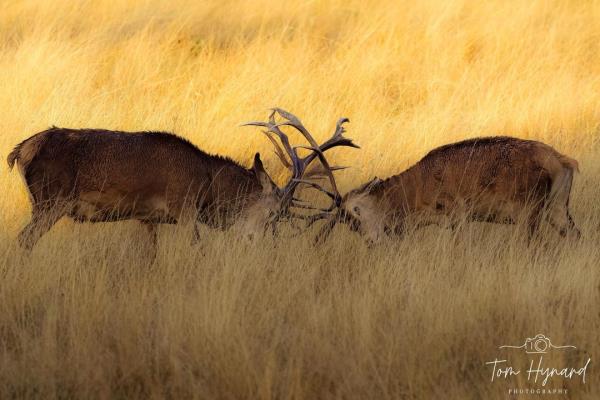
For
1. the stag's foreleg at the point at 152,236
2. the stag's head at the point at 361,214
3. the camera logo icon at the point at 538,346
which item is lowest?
the camera logo icon at the point at 538,346

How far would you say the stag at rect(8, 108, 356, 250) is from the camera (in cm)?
673

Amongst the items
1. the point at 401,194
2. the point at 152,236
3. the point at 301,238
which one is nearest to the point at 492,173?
the point at 401,194

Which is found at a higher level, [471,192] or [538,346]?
[471,192]

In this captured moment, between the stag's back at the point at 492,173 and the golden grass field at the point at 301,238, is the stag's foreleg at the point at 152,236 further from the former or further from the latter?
the stag's back at the point at 492,173

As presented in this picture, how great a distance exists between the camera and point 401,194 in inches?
293

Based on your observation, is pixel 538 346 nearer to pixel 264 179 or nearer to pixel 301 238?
pixel 301 238

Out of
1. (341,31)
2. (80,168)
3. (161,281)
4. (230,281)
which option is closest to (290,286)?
(230,281)

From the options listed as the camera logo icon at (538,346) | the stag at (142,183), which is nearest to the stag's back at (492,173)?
the stag at (142,183)

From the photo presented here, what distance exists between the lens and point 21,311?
5539mm

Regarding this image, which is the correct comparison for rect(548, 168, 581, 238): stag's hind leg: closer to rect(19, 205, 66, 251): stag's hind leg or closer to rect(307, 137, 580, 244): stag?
rect(307, 137, 580, 244): stag

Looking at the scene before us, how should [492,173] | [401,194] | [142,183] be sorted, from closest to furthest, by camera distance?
[142,183], [492,173], [401,194]

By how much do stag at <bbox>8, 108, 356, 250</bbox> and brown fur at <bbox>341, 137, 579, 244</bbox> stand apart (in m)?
0.48

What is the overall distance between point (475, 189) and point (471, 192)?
0.12 feet

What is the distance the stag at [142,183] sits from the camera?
22.1ft
